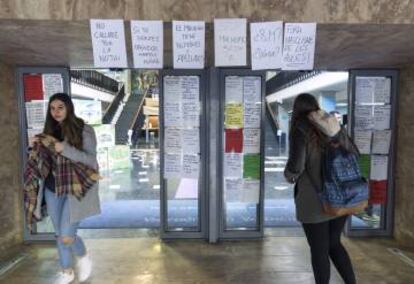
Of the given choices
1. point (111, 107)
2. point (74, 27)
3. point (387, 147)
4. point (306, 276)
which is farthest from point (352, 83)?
point (111, 107)

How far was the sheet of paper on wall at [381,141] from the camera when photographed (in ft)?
12.4

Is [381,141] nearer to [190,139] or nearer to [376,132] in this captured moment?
[376,132]

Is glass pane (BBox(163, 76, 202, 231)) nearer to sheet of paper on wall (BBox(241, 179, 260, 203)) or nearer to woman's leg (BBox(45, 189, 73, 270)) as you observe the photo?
sheet of paper on wall (BBox(241, 179, 260, 203))

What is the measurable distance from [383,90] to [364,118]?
1.07 feet

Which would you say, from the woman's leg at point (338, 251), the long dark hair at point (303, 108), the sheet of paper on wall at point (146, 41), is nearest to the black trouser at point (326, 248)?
the woman's leg at point (338, 251)

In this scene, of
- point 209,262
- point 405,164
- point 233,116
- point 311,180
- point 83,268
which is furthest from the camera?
point 233,116

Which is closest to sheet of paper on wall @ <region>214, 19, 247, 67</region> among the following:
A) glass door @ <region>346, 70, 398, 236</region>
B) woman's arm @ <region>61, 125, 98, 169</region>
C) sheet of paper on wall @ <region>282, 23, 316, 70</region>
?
sheet of paper on wall @ <region>282, 23, 316, 70</region>

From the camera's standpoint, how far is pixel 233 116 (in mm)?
3717

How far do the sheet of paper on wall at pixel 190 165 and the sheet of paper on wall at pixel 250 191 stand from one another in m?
0.50

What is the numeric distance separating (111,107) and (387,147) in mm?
7148

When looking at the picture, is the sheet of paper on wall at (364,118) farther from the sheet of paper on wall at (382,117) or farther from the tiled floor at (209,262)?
the tiled floor at (209,262)

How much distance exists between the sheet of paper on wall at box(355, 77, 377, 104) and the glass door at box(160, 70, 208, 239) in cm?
154

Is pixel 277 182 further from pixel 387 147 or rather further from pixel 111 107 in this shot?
pixel 111 107

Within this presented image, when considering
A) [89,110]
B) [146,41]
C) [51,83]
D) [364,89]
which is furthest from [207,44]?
[89,110]
